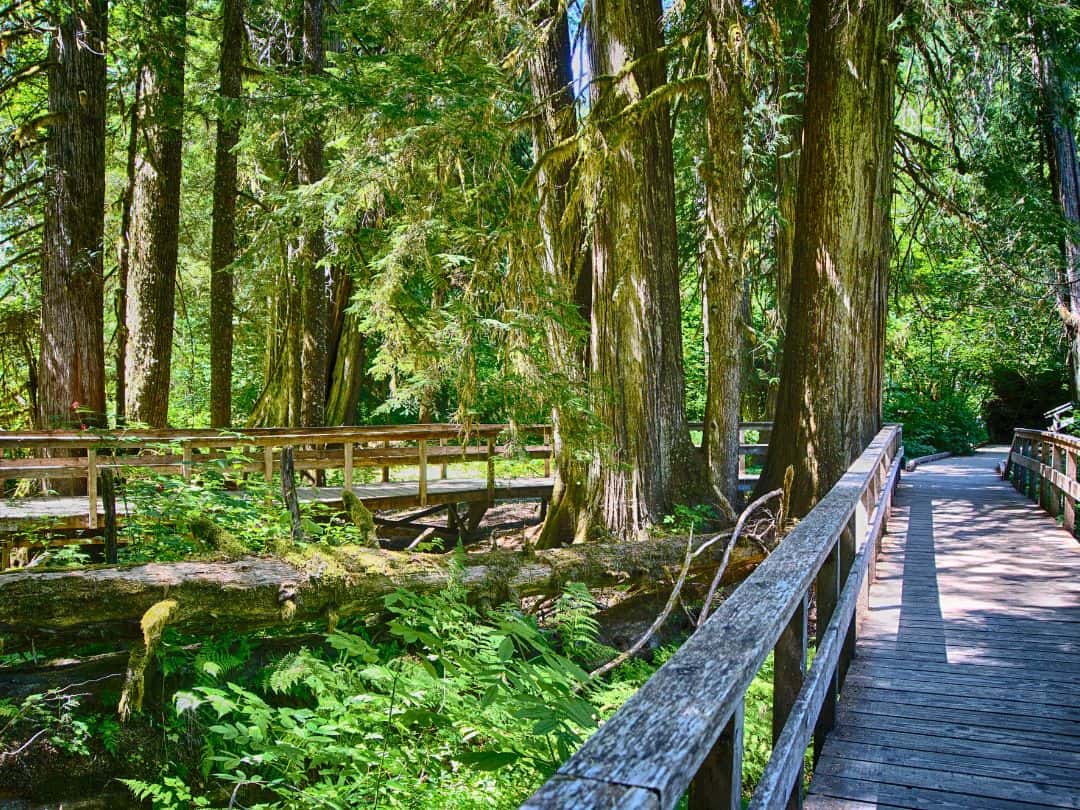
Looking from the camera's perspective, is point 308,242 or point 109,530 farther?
point 308,242

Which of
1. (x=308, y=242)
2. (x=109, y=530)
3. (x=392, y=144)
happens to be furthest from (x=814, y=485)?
(x=308, y=242)

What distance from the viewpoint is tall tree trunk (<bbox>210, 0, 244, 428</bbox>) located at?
1324 cm

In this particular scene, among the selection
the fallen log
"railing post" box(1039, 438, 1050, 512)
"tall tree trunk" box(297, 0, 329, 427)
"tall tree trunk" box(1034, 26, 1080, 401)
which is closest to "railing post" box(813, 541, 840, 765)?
the fallen log

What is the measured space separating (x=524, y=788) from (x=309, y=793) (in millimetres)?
1144

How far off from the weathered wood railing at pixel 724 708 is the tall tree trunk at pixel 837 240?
5620 mm

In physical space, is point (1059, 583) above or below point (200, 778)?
above

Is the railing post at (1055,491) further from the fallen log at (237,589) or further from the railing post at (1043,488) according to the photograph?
the fallen log at (237,589)

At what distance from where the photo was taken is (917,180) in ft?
36.0

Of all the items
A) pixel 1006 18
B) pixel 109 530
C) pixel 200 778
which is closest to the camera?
pixel 200 778

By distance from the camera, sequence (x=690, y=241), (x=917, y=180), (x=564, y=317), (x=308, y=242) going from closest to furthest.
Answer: (x=564, y=317) → (x=917, y=180) → (x=308, y=242) → (x=690, y=241)

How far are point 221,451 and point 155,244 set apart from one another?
317cm

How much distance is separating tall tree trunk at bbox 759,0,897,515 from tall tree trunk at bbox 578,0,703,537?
135 centimetres

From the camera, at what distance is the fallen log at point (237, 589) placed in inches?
203

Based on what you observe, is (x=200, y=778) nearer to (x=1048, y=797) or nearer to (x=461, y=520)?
(x=1048, y=797)
